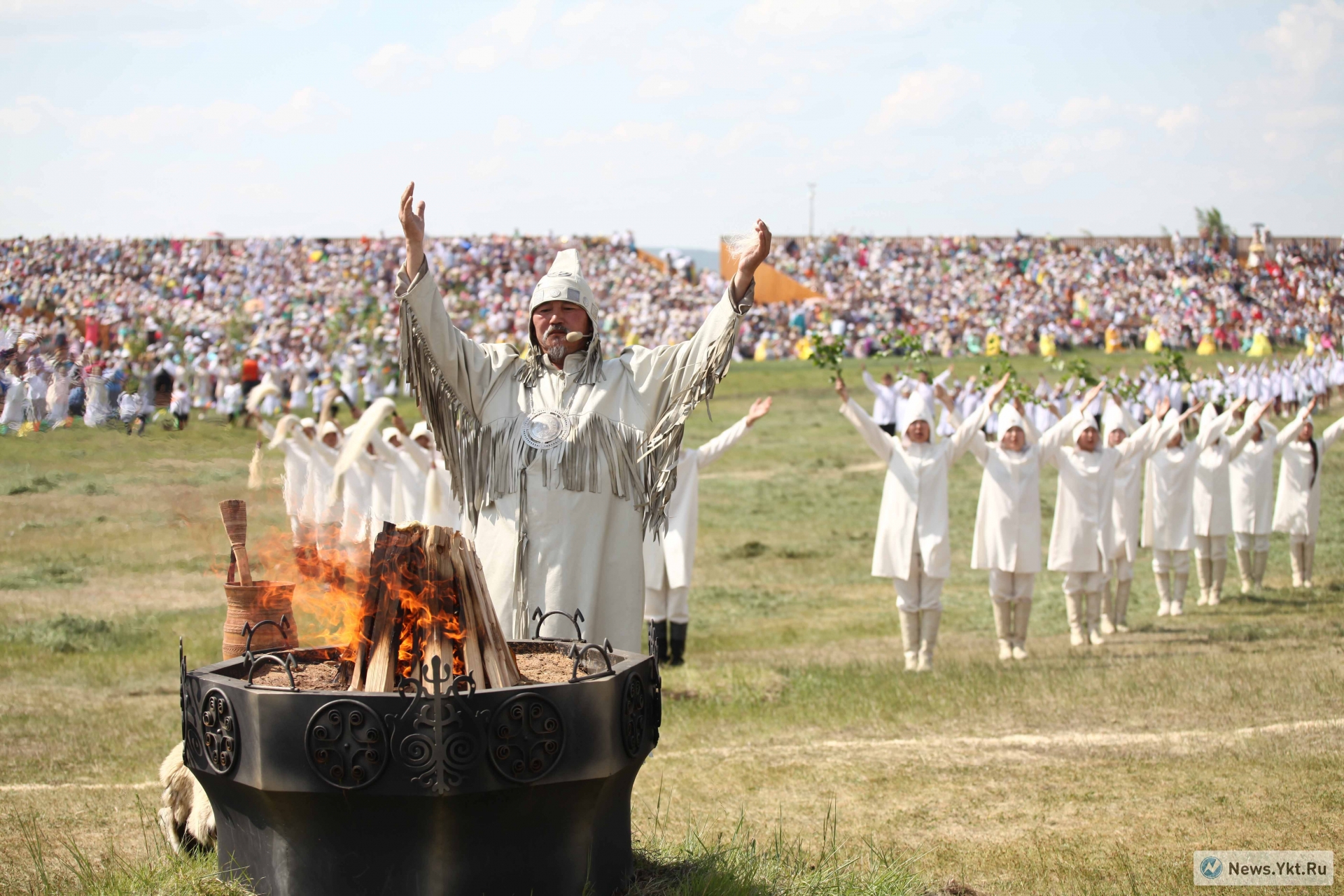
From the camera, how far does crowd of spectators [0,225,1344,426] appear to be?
3762 cm

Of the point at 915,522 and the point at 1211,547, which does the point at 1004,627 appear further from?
the point at 1211,547

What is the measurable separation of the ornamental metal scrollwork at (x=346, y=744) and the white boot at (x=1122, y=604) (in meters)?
11.2

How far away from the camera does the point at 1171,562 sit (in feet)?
49.1

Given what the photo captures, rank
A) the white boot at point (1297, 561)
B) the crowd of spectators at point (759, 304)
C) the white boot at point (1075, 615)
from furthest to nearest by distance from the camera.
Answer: the crowd of spectators at point (759, 304)
the white boot at point (1297, 561)
the white boot at point (1075, 615)

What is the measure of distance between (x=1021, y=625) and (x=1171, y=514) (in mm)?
4252

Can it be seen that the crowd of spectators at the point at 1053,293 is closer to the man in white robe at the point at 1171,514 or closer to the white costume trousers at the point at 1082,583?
the man in white robe at the point at 1171,514

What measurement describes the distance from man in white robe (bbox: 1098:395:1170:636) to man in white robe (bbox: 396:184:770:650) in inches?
371

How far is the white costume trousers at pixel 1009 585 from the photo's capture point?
38.9 ft

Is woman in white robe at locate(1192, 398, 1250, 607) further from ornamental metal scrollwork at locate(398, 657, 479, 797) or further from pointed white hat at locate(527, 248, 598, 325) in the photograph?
ornamental metal scrollwork at locate(398, 657, 479, 797)

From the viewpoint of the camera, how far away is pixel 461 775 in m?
3.64

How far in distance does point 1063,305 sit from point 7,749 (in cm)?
4045

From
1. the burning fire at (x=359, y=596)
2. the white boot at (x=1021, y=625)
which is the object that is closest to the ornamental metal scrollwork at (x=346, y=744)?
the burning fire at (x=359, y=596)

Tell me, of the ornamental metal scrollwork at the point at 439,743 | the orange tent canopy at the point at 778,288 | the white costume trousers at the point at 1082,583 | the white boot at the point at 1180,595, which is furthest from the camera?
the orange tent canopy at the point at 778,288

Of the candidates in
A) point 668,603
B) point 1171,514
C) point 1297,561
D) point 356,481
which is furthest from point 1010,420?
point 356,481
